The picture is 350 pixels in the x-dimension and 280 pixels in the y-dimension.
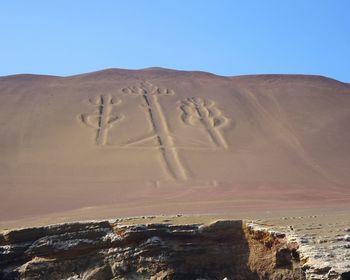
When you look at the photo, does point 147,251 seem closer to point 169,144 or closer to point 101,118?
point 169,144

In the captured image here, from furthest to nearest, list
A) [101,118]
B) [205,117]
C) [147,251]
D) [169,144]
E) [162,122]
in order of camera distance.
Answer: [205,117] < [101,118] < [162,122] < [169,144] < [147,251]

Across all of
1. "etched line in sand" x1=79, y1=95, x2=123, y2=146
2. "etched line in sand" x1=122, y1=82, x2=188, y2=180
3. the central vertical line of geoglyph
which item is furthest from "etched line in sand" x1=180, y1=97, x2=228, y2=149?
"etched line in sand" x1=79, y1=95, x2=123, y2=146

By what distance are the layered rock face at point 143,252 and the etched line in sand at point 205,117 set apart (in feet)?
72.6

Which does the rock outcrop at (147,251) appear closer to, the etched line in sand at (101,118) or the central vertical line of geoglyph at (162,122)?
the central vertical line of geoglyph at (162,122)

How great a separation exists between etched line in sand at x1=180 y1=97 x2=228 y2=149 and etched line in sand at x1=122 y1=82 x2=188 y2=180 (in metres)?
1.72

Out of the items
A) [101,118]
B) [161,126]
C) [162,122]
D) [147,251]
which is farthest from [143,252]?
[101,118]

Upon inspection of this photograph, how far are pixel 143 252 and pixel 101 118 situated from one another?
25922 mm

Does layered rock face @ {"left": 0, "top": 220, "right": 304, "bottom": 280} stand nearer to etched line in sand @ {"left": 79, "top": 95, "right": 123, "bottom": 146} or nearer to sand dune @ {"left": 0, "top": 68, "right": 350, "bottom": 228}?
sand dune @ {"left": 0, "top": 68, "right": 350, "bottom": 228}

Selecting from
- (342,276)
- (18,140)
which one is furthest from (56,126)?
(342,276)

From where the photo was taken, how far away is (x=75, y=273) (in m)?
10.2

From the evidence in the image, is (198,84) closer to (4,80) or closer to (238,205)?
(4,80)

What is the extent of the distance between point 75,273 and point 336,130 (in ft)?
92.3

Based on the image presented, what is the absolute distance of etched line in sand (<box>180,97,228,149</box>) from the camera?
109 feet

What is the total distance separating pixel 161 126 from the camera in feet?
112
